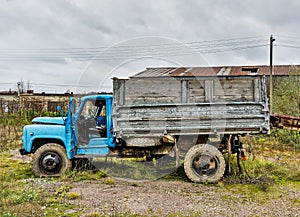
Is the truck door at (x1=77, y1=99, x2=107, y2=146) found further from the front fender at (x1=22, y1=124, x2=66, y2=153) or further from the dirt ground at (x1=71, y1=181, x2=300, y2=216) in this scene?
the dirt ground at (x1=71, y1=181, x2=300, y2=216)

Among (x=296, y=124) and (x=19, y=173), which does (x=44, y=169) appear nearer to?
(x=19, y=173)

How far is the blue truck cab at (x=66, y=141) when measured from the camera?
625 centimetres

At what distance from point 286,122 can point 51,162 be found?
549 centimetres

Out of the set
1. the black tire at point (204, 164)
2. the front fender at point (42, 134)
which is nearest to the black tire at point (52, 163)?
the front fender at point (42, 134)

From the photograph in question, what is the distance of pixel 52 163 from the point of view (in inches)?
246

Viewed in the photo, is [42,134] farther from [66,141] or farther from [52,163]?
[52,163]

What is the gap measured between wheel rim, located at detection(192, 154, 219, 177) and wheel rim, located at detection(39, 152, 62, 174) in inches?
119

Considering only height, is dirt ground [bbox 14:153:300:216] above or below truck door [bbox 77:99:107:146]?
below

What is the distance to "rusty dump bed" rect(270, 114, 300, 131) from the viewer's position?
6.40m

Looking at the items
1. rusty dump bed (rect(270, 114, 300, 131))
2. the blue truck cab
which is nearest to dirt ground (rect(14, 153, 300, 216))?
the blue truck cab

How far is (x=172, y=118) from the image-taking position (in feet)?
18.9

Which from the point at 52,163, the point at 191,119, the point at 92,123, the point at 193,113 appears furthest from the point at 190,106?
the point at 52,163

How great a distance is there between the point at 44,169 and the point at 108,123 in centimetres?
181

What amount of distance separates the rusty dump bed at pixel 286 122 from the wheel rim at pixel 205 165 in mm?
1932
